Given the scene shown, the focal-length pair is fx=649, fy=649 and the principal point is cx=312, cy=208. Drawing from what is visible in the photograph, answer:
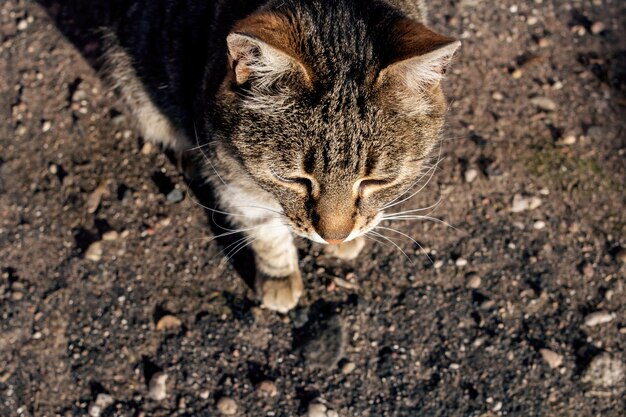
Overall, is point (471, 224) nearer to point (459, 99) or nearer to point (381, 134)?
point (459, 99)

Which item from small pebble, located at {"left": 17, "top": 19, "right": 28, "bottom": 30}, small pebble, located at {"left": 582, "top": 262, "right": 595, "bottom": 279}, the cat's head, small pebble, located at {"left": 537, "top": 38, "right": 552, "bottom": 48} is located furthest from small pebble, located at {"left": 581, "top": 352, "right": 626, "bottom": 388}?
small pebble, located at {"left": 17, "top": 19, "right": 28, "bottom": 30}

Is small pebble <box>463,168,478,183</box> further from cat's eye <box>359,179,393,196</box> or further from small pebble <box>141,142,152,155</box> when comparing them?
small pebble <box>141,142,152,155</box>

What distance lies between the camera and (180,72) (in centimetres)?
320

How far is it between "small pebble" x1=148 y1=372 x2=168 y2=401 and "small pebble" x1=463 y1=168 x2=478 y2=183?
1.96 metres

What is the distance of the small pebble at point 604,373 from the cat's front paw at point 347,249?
1.30 meters

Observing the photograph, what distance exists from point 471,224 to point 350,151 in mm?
1417

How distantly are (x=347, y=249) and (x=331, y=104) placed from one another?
1255 millimetres

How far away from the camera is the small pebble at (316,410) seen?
3229mm

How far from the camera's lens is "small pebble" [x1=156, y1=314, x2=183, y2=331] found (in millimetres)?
3402

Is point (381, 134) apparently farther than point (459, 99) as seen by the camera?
No

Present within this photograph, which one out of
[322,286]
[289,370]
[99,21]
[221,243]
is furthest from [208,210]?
[99,21]

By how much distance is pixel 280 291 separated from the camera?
334 cm

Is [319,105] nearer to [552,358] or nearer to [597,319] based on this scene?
[552,358]

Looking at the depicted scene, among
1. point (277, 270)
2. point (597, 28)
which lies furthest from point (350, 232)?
point (597, 28)
